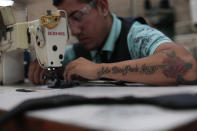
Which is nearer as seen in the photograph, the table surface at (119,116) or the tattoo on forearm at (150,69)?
the table surface at (119,116)

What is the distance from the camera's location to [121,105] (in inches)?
23.2

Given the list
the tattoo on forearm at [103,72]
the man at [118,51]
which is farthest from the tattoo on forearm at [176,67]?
the tattoo on forearm at [103,72]

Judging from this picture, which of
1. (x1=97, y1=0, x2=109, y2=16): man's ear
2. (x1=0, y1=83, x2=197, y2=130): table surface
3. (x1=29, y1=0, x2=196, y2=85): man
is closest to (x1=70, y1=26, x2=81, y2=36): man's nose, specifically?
(x1=29, y1=0, x2=196, y2=85): man

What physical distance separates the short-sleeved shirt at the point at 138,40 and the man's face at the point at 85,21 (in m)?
0.07

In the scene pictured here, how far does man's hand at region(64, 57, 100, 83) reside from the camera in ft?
3.73

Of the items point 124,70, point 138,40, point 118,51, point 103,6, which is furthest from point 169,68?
point 103,6

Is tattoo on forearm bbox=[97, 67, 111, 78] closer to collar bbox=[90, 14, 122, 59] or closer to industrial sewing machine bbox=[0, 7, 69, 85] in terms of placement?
industrial sewing machine bbox=[0, 7, 69, 85]

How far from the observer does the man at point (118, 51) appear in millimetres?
1052

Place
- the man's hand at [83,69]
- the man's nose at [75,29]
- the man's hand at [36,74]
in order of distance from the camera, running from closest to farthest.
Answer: the man's hand at [83,69] < the man's hand at [36,74] < the man's nose at [75,29]

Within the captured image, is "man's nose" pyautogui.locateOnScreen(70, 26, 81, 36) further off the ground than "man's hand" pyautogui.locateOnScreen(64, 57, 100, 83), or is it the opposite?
"man's nose" pyautogui.locateOnScreen(70, 26, 81, 36)

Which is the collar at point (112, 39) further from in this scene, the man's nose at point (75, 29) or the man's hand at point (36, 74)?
the man's hand at point (36, 74)

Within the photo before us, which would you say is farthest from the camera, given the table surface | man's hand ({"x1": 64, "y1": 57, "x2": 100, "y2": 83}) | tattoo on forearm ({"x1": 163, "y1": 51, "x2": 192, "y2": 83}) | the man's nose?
the man's nose

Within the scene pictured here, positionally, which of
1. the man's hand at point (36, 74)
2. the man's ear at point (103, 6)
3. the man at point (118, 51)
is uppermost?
the man's ear at point (103, 6)

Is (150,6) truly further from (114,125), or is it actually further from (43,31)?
(114,125)
